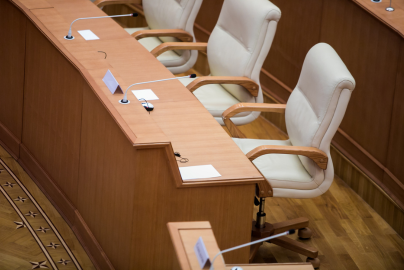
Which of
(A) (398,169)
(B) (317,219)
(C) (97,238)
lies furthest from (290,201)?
(C) (97,238)

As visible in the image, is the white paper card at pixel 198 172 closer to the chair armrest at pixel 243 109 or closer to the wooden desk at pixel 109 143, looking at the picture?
the wooden desk at pixel 109 143

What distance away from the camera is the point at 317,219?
3.80 metres

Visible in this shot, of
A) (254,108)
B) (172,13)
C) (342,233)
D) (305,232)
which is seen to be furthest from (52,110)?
(342,233)

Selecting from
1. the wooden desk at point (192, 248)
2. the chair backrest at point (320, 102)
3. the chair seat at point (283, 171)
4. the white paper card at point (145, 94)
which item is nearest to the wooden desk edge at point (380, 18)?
the chair backrest at point (320, 102)

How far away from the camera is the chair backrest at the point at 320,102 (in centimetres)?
304

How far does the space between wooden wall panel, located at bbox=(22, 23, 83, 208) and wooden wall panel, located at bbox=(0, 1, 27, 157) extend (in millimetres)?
90

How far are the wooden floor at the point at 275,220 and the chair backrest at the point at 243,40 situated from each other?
0.77 m

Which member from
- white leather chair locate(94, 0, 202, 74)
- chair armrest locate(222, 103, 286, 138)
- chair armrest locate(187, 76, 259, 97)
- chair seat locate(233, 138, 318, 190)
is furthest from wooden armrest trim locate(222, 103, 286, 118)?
white leather chair locate(94, 0, 202, 74)

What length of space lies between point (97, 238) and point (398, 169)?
1759 millimetres

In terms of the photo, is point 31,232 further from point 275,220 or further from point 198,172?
point 275,220

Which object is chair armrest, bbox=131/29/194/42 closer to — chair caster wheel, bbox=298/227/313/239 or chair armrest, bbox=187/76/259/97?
chair armrest, bbox=187/76/259/97

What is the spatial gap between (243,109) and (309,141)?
495 mm

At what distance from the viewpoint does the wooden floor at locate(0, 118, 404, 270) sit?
3.29m

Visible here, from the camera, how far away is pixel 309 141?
3.17 meters
